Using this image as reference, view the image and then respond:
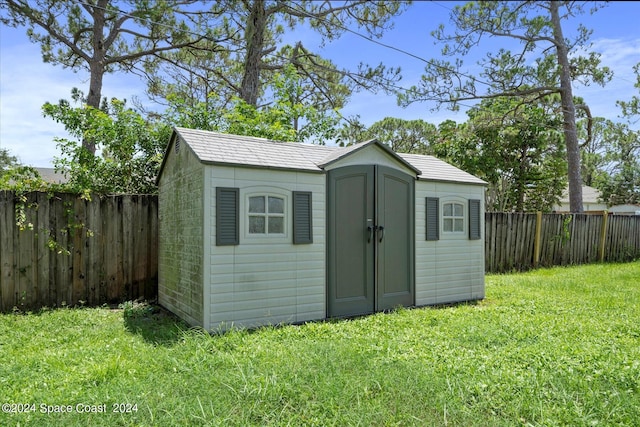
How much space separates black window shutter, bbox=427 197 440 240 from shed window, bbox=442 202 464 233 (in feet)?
0.48

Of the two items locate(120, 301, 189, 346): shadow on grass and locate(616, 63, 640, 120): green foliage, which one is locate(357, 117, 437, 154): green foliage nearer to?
locate(616, 63, 640, 120): green foliage

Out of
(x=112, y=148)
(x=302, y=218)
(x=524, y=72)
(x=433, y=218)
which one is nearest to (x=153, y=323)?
(x=302, y=218)

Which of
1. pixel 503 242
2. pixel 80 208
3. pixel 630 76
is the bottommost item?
pixel 503 242

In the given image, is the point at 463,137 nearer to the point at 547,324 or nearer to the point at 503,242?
the point at 503,242

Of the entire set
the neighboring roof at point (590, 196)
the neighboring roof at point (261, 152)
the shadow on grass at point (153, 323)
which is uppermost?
the neighboring roof at point (590, 196)

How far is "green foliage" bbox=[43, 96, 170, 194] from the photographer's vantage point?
6785 millimetres

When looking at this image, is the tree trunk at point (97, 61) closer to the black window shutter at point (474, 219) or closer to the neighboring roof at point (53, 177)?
the neighboring roof at point (53, 177)

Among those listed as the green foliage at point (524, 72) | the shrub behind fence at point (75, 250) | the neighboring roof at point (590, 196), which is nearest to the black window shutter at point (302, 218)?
the shrub behind fence at point (75, 250)

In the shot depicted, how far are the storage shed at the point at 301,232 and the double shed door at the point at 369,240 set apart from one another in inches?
0.5

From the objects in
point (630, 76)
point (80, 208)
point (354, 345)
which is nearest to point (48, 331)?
point (80, 208)

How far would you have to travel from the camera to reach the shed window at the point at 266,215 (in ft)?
15.8

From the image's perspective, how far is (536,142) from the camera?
13.7 m

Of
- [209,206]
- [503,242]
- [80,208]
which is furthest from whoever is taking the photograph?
[503,242]

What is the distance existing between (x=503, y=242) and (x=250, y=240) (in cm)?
688
